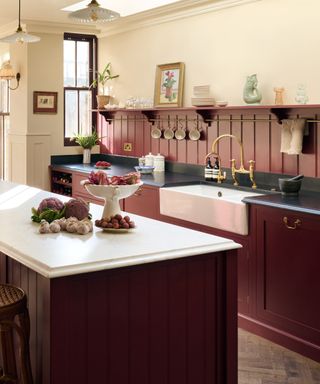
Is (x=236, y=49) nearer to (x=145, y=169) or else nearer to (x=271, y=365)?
(x=145, y=169)

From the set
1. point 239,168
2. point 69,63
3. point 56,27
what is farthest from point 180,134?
point 56,27

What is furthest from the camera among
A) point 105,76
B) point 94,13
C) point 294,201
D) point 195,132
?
point 105,76

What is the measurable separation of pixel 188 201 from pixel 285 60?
1.40 m

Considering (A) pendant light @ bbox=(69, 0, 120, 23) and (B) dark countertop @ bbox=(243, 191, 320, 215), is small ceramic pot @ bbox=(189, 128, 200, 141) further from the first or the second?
(A) pendant light @ bbox=(69, 0, 120, 23)

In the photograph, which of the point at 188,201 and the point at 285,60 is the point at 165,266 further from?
the point at 285,60

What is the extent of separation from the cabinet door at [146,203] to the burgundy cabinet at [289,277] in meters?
1.30

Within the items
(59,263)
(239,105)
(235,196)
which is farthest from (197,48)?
(59,263)

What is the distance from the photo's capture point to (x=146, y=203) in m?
5.28

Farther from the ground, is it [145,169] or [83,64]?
[83,64]

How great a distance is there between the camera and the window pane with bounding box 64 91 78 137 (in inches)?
285

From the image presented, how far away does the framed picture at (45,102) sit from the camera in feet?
22.7

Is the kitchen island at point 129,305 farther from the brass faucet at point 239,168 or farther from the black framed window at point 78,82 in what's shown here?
the black framed window at point 78,82

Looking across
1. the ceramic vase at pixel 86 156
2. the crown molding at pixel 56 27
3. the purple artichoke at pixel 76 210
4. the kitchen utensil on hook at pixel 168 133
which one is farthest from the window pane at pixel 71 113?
the purple artichoke at pixel 76 210

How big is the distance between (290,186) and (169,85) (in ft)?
7.25
